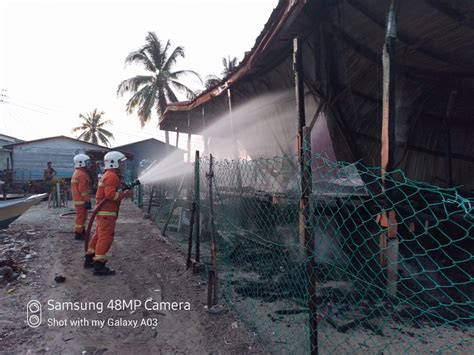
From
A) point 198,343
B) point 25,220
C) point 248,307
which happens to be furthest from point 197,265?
point 25,220

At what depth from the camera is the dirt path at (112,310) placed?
3.08 meters

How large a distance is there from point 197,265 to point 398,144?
4.10 meters

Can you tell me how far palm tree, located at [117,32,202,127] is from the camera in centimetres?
2456

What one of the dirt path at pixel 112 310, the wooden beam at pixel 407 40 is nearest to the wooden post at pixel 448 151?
the wooden beam at pixel 407 40

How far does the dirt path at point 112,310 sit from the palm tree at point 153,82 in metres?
19.4

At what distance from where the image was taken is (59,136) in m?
22.9

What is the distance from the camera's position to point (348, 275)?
4.05 m

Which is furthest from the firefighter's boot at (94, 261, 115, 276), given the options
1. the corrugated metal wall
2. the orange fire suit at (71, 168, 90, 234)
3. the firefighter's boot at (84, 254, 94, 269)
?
the corrugated metal wall

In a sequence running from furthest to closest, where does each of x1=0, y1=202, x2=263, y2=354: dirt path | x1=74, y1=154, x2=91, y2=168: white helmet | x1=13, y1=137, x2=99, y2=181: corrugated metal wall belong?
x1=13, y1=137, x2=99, y2=181: corrugated metal wall
x1=74, y1=154, x2=91, y2=168: white helmet
x1=0, y1=202, x2=263, y2=354: dirt path

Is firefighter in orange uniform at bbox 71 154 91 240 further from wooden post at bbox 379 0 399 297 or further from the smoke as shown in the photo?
wooden post at bbox 379 0 399 297

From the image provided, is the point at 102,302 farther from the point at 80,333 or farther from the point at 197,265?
the point at 197,265

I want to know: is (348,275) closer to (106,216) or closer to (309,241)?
(309,241)

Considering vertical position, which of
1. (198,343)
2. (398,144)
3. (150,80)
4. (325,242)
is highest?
(150,80)

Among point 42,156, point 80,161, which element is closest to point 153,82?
point 42,156
